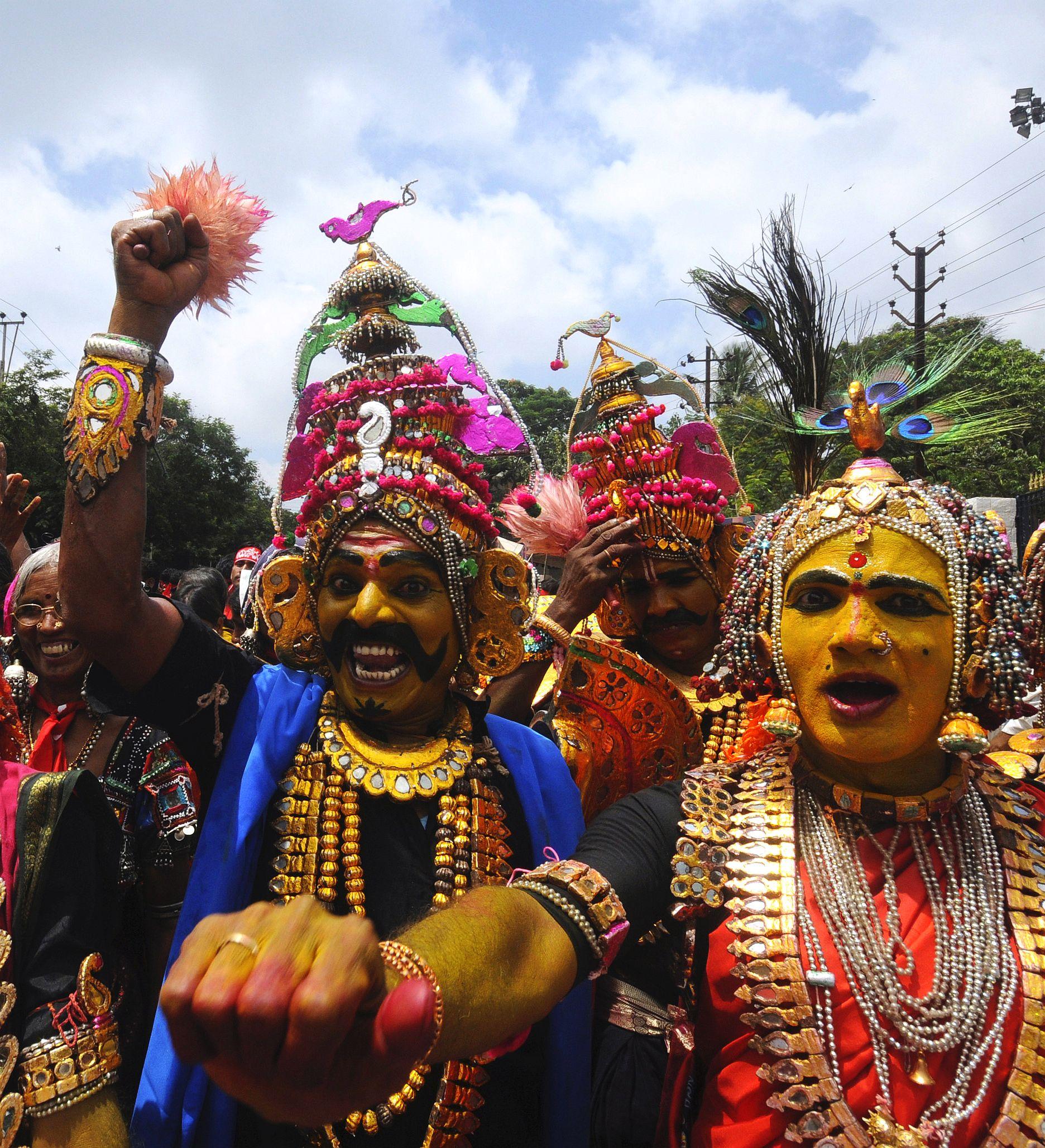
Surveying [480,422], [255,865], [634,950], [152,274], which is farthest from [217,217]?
[634,950]

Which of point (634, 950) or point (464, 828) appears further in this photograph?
point (634, 950)

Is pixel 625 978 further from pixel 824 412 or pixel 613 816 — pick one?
pixel 824 412

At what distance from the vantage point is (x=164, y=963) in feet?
7.43

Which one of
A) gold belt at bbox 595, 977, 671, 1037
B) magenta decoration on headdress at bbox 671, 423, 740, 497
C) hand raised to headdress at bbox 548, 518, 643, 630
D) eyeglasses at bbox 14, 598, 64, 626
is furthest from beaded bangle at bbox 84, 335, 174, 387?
magenta decoration on headdress at bbox 671, 423, 740, 497

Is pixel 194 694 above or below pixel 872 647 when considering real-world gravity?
below

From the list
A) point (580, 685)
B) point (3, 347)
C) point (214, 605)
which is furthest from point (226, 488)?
point (580, 685)

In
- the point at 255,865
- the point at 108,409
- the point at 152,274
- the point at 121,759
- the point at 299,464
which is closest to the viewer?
the point at 108,409

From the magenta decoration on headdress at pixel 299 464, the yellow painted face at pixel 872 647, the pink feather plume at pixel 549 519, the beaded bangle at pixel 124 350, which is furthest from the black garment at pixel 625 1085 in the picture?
the beaded bangle at pixel 124 350

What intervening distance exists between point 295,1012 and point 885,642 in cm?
130

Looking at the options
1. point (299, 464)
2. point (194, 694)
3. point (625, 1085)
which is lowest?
point (625, 1085)

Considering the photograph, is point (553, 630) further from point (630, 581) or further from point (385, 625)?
point (385, 625)

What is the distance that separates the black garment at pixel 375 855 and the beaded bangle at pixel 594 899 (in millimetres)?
577

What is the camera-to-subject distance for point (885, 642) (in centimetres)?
171

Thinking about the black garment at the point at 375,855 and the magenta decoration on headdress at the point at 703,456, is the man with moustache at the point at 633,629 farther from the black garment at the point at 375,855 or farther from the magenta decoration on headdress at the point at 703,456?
the black garment at the point at 375,855
